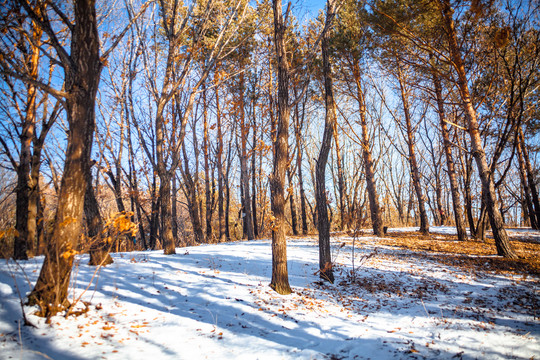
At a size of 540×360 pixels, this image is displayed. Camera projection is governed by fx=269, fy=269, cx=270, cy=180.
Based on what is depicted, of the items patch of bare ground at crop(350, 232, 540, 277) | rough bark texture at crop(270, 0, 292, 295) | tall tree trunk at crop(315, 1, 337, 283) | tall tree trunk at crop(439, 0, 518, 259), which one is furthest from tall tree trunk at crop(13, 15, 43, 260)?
tall tree trunk at crop(439, 0, 518, 259)

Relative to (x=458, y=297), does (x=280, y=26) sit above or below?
above

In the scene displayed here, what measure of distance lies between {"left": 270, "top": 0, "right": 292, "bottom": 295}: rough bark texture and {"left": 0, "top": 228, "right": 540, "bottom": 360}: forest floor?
32 cm

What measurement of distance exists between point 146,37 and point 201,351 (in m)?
9.81

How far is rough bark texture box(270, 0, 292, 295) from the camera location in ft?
15.7

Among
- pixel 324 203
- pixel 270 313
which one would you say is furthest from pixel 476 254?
pixel 270 313

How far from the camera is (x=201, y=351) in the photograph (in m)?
2.83

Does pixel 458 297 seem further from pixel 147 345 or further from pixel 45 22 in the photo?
pixel 45 22

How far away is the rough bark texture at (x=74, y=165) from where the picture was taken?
2.95m

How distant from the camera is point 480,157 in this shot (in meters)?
7.54

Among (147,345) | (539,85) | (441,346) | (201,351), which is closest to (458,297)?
(441,346)

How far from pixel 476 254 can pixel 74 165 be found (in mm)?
9960

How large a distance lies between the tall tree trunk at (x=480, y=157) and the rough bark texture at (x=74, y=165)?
29.4ft

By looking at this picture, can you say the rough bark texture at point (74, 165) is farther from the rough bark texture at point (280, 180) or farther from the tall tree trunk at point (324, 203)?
the tall tree trunk at point (324, 203)

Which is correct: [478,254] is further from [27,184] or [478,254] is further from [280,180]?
[27,184]
